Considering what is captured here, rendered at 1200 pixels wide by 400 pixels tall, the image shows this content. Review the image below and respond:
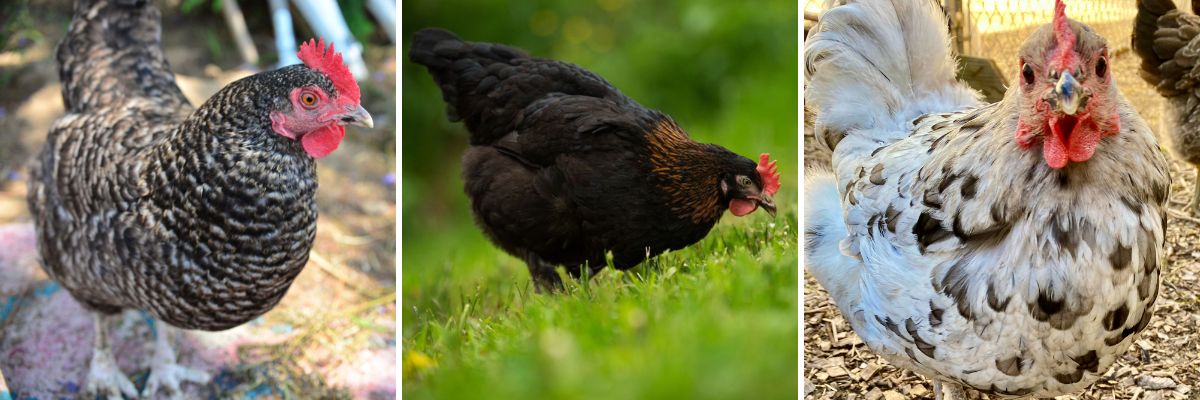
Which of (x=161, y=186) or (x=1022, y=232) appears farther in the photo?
(x=161, y=186)

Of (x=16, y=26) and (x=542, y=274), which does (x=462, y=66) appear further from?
(x=16, y=26)

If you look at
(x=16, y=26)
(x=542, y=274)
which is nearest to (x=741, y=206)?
(x=542, y=274)

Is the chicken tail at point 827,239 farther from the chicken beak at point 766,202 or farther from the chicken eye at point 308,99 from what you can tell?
the chicken eye at point 308,99

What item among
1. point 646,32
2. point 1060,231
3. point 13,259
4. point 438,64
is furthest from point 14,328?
point 1060,231

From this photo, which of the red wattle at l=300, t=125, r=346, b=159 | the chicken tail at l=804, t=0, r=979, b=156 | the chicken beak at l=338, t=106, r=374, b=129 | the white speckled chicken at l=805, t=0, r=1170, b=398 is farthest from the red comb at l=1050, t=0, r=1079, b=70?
the red wattle at l=300, t=125, r=346, b=159

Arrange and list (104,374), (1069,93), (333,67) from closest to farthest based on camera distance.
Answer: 1. (1069,93)
2. (333,67)
3. (104,374)

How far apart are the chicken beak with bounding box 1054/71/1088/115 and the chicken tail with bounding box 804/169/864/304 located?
25.4 inches

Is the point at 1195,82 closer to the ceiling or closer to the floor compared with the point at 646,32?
closer to the floor

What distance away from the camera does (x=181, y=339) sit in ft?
8.80

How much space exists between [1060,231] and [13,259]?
2.94 m

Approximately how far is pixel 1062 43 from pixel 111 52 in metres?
2.30

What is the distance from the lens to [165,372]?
2.54 metres

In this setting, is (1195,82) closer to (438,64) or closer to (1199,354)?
(1199,354)

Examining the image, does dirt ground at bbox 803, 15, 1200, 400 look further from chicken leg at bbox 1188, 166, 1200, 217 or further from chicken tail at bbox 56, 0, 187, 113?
chicken tail at bbox 56, 0, 187, 113
